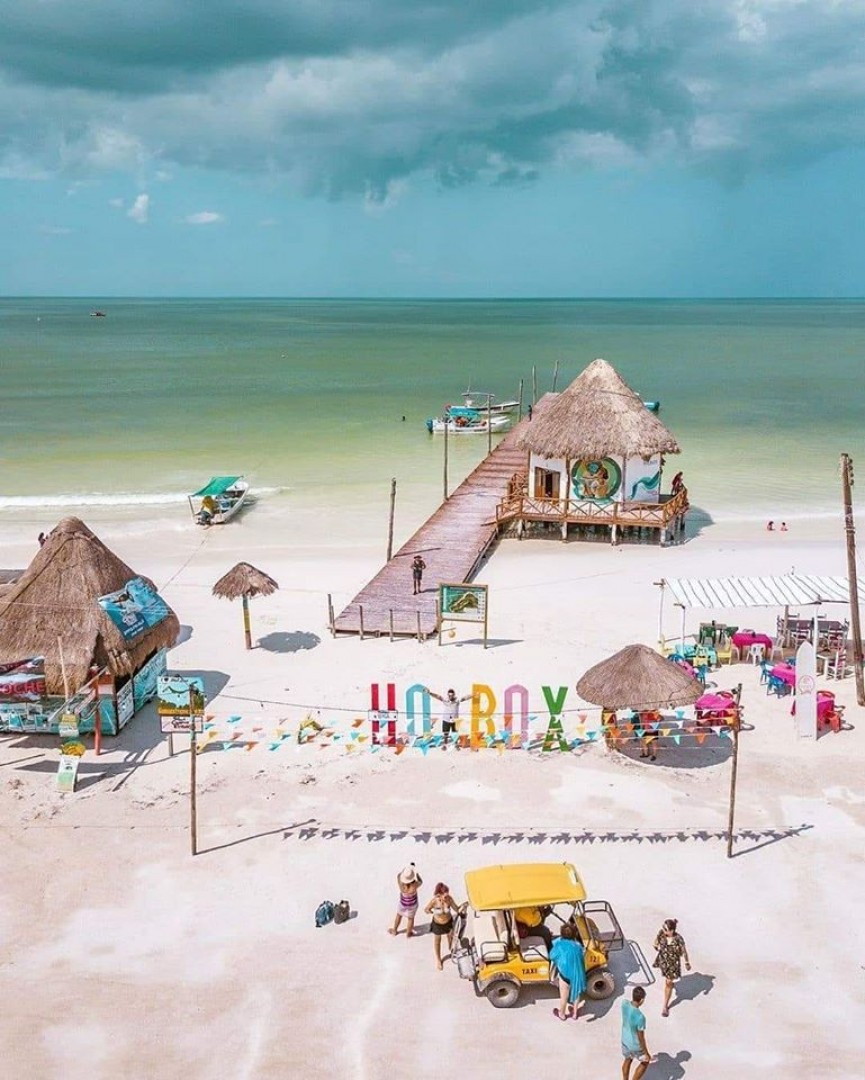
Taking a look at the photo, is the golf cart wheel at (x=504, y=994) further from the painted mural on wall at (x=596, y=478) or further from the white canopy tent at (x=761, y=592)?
the painted mural on wall at (x=596, y=478)

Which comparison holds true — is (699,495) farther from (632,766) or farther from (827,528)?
(632,766)

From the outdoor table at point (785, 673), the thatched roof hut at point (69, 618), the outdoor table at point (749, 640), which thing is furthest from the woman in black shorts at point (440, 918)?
the outdoor table at point (749, 640)

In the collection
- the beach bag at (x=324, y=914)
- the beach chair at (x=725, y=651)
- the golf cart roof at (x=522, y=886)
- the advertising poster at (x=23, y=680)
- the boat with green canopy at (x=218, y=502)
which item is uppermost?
the boat with green canopy at (x=218, y=502)

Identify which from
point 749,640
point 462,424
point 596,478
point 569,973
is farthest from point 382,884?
point 462,424

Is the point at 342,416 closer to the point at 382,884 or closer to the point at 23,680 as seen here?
the point at 23,680

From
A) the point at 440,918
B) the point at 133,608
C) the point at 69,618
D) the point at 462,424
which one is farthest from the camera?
the point at 462,424
